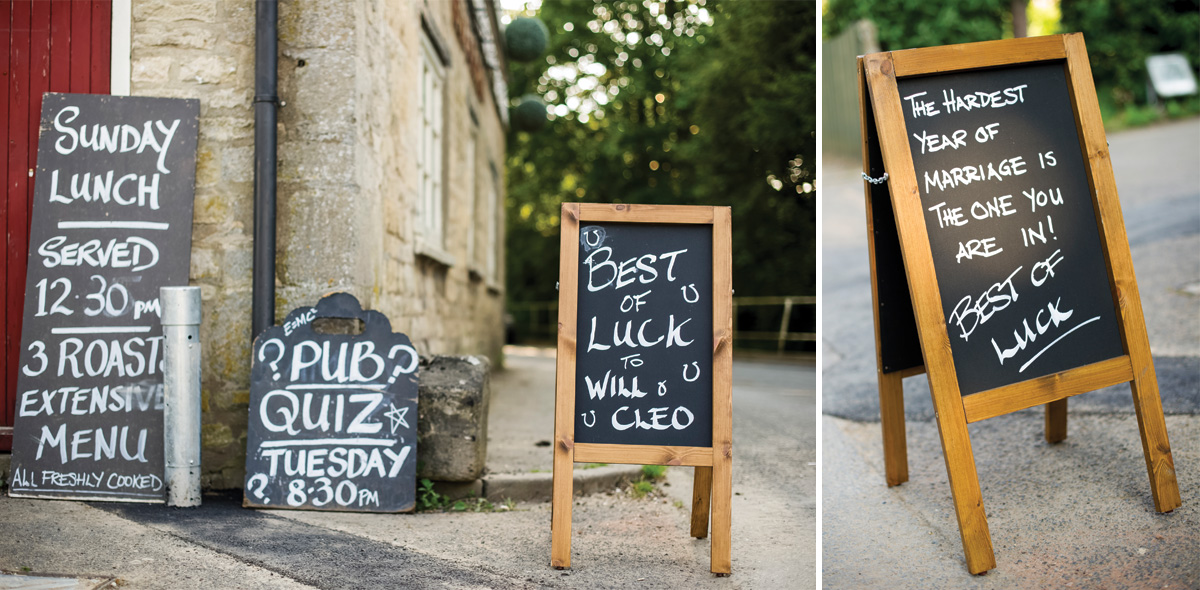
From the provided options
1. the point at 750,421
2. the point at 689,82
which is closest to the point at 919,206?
the point at 750,421

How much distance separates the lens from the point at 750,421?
6.45 meters

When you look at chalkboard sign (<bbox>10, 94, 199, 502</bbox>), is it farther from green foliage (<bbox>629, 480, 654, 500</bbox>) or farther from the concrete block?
green foliage (<bbox>629, 480, 654, 500</bbox>)

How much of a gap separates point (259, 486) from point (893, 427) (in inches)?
119

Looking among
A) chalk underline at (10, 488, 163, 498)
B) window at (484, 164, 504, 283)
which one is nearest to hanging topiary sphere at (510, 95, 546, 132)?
window at (484, 164, 504, 283)

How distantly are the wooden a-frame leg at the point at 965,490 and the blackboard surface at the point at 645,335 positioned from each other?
0.88 meters

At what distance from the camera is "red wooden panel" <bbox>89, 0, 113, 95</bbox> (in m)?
4.11

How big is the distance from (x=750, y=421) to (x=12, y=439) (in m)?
4.87

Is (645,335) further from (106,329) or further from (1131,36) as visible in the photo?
(1131,36)

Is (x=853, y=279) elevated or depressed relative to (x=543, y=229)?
depressed

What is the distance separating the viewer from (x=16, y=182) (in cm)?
407

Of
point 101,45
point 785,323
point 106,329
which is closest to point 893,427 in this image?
point 106,329

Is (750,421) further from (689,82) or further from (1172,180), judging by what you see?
(689,82)

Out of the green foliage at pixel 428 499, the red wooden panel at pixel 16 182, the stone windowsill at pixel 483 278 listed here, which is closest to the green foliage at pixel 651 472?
the green foliage at pixel 428 499

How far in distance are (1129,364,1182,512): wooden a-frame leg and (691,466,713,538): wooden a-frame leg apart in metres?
1.76
